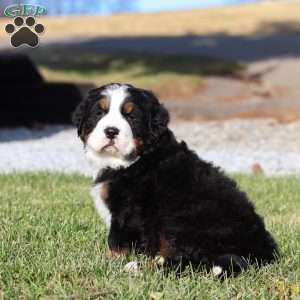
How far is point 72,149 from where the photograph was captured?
13.1 meters

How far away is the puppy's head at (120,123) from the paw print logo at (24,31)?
14.3 ft

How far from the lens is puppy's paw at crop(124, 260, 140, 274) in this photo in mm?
4551

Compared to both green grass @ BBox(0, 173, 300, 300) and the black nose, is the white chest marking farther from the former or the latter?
the black nose

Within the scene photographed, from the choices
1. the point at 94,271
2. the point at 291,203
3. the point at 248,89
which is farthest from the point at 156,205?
the point at 248,89

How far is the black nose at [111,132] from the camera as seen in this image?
474 centimetres

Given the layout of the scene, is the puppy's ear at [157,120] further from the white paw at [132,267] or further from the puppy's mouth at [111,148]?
the white paw at [132,267]

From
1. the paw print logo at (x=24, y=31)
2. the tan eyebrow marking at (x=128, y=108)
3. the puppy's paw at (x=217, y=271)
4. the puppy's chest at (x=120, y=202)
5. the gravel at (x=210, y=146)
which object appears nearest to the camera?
the puppy's paw at (x=217, y=271)

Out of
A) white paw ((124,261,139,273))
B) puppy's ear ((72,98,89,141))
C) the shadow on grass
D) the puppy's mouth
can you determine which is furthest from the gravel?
the shadow on grass

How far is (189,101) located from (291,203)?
13.9m

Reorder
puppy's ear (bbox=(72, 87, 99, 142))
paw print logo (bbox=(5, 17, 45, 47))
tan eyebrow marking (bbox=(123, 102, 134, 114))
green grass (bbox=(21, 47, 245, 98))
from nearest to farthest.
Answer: tan eyebrow marking (bbox=(123, 102, 134, 114))
puppy's ear (bbox=(72, 87, 99, 142))
paw print logo (bbox=(5, 17, 45, 47))
green grass (bbox=(21, 47, 245, 98))

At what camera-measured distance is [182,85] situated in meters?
24.1

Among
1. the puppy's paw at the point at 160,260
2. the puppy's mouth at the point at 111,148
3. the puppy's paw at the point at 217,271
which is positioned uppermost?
the puppy's mouth at the point at 111,148

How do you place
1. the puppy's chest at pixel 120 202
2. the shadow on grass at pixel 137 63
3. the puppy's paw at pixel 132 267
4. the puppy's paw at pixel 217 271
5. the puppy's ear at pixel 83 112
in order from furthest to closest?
the shadow on grass at pixel 137 63 → the puppy's ear at pixel 83 112 → the puppy's chest at pixel 120 202 → the puppy's paw at pixel 132 267 → the puppy's paw at pixel 217 271

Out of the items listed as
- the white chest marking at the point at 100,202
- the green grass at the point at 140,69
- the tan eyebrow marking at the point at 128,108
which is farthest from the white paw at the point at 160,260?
the green grass at the point at 140,69
